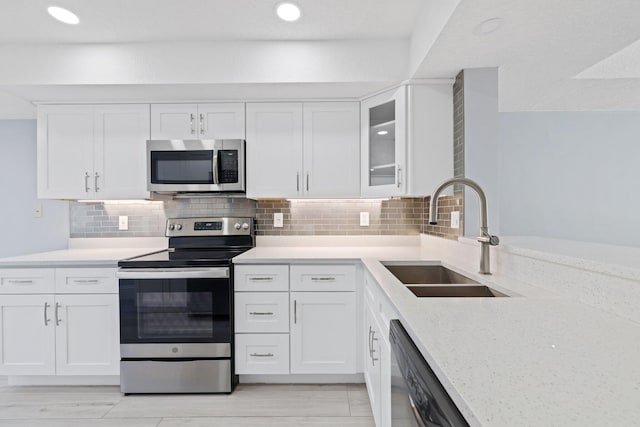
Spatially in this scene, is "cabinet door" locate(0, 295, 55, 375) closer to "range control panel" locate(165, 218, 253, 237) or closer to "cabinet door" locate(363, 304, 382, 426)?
"range control panel" locate(165, 218, 253, 237)

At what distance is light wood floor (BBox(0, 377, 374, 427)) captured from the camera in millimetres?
1873

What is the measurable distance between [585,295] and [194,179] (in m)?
2.37

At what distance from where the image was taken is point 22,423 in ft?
6.21

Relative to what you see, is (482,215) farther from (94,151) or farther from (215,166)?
(94,151)

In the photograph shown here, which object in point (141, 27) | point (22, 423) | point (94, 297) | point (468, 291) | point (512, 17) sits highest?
point (141, 27)

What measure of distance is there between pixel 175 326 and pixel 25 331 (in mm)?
1016

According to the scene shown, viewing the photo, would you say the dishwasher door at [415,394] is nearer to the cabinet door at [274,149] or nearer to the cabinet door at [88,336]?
the cabinet door at [274,149]

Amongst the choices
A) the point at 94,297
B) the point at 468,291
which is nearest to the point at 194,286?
the point at 94,297

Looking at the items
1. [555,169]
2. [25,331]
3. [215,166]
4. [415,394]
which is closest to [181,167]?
[215,166]

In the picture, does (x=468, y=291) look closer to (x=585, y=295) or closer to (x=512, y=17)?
(x=585, y=295)

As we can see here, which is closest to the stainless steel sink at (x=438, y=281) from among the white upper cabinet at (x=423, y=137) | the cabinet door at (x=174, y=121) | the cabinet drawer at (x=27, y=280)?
the white upper cabinet at (x=423, y=137)

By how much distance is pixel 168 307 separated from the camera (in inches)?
83.8

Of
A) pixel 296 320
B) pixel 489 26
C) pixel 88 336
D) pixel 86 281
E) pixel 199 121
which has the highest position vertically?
pixel 489 26

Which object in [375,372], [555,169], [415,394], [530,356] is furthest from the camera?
[555,169]
